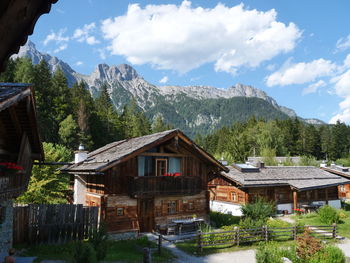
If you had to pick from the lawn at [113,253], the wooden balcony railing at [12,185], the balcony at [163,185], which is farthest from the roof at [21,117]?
the balcony at [163,185]

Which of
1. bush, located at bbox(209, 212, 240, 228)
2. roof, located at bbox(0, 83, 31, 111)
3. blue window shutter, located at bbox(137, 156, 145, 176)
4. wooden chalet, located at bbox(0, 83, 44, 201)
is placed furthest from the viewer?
bush, located at bbox(209, 212, 240, 228)

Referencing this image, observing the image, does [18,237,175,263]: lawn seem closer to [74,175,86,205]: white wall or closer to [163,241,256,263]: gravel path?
[163,241,256,263]: gravel path

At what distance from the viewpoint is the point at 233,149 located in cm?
8681

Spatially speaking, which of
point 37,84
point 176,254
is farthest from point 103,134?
point 176,254

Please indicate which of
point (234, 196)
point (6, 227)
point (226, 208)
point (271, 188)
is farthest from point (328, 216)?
point (6, 227)

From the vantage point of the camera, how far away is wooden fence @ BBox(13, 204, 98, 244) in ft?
52.7

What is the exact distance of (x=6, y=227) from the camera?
46.2 feet

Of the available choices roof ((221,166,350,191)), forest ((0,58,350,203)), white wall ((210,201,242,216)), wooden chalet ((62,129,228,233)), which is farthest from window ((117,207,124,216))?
white wall ((210,201,242,216))

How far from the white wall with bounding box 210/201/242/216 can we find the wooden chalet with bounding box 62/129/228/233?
814cm

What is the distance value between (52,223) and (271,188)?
922 inches

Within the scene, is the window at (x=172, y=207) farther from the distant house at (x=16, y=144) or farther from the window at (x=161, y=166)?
the distant house at (x=16, y=144)

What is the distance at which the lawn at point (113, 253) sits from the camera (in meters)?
14.7

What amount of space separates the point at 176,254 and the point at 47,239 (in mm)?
6987

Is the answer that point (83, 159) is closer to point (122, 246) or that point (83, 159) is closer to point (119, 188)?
point (119, 188)
